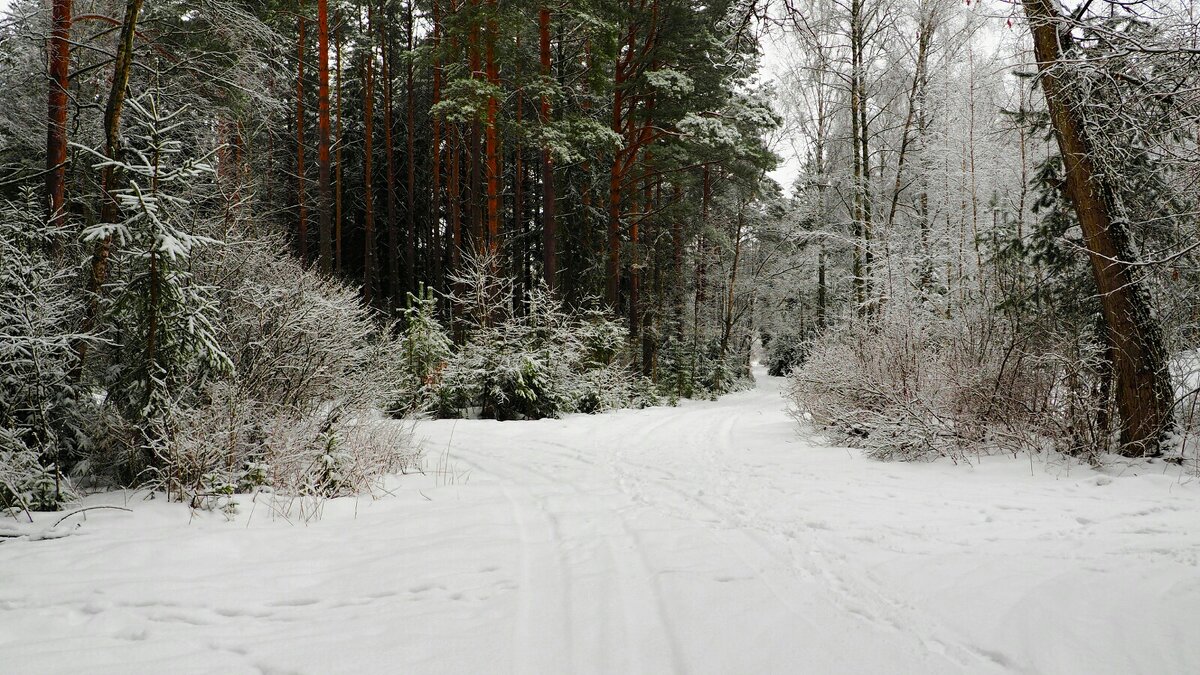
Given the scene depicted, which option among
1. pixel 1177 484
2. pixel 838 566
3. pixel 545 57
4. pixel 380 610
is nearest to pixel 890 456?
pixel 1177 484

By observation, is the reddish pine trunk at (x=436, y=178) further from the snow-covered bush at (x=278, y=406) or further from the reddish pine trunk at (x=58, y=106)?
the snow-covered bush at (x=278, y=406)

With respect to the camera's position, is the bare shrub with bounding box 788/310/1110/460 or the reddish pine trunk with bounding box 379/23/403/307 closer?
the bare shrub with bounding box 788/310/1110/460

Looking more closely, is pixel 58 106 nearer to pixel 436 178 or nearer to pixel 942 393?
pixel 942 393

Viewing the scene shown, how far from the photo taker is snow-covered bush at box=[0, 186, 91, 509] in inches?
169

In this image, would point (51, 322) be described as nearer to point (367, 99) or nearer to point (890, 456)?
point (890, 456)

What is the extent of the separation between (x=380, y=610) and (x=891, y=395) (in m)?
5.91

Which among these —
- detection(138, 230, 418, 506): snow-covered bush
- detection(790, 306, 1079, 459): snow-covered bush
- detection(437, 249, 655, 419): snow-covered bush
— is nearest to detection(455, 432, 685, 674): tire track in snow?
detection(138, 230, 418, 506): snow-covered bush

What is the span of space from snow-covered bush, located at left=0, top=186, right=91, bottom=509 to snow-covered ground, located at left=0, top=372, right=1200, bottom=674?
0.51 metres

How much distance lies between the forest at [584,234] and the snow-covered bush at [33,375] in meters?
0.04

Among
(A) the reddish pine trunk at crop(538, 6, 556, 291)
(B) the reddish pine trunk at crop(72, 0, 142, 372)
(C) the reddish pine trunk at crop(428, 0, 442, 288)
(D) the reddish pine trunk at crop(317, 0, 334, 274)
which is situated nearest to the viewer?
(B) the reddish pine trunk at crop(72, 0, 142, 372)

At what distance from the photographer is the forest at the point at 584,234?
4633 millimetres

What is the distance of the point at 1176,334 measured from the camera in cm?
575

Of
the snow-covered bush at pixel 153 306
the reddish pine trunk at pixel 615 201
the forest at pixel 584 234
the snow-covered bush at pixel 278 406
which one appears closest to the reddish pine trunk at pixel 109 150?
the forest at pixel 584 234

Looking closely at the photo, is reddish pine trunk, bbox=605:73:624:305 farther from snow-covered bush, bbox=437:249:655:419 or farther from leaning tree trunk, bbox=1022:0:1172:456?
leaning tree trunk, bbox=1022:0:1172:456
